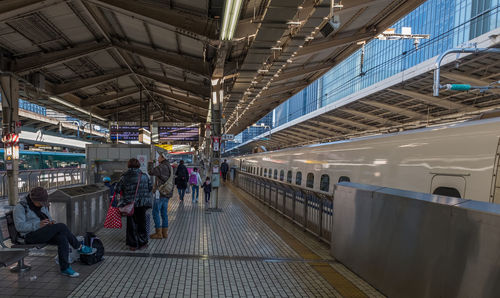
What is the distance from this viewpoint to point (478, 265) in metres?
2.52

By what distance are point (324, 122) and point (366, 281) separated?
25433mm

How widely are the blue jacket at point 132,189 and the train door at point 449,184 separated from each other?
475 cm

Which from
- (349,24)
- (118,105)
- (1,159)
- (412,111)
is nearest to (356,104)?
(412,111)

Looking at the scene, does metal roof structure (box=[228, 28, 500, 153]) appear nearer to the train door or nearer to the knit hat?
the train door

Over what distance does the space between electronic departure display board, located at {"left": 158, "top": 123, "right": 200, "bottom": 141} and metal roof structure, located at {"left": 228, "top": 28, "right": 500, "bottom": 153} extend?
7534 millimetres

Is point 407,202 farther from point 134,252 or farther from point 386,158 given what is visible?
point 134,252

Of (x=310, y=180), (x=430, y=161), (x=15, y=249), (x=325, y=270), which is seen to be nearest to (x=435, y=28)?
(x=310, y=180)

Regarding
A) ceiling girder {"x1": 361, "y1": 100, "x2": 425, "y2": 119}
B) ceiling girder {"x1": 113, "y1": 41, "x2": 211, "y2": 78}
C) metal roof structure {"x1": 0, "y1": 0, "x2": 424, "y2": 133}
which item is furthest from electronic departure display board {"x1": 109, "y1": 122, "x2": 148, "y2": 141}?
ceiling girder {"x1": 361, "y1": 100, "x2": 425, "y2": 119}

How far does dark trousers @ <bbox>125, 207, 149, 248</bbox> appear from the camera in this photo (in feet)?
17.1

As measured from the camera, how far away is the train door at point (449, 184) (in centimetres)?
418

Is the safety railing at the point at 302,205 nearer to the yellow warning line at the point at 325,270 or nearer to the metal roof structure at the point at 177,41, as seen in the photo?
the yellow warning line at the point at 325,270

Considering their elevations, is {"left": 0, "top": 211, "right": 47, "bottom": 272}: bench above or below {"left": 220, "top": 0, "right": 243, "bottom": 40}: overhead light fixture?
below

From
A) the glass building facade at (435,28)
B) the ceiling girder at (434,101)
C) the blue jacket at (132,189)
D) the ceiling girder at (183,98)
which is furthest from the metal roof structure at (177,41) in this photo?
the glass building facade at (435,28)

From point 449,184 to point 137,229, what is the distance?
5119 mm
